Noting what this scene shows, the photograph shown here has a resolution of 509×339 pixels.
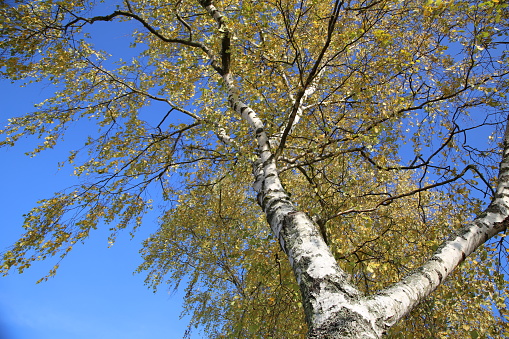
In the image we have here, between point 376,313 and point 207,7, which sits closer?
point 376,313

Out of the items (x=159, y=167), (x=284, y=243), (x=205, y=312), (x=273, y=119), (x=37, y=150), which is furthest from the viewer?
(x=205, y=312)

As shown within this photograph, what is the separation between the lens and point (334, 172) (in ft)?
22.1

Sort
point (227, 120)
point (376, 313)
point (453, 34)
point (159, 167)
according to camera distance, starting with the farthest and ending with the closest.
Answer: point (227, 120), point (159, 167), point (453, 34), point (376, 313)

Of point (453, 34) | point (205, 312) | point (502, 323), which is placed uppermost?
point (453, 34)

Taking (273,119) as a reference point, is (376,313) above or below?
below

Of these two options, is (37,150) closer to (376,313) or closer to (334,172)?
(334,172)

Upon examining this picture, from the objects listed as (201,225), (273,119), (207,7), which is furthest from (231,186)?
(207,7)

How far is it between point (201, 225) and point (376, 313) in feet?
25.0

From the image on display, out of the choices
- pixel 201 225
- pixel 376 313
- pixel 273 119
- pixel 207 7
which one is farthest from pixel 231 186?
pixel 376 313

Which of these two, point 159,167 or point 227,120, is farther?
point 227,120

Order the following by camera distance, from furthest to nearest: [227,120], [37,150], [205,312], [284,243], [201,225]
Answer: [205,312] → [201,225] → [227,120] → [37,150] → [284,243]

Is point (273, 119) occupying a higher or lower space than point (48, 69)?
lower

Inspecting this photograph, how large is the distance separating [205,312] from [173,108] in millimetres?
7854

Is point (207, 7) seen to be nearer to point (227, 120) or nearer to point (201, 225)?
point (227, 120)
